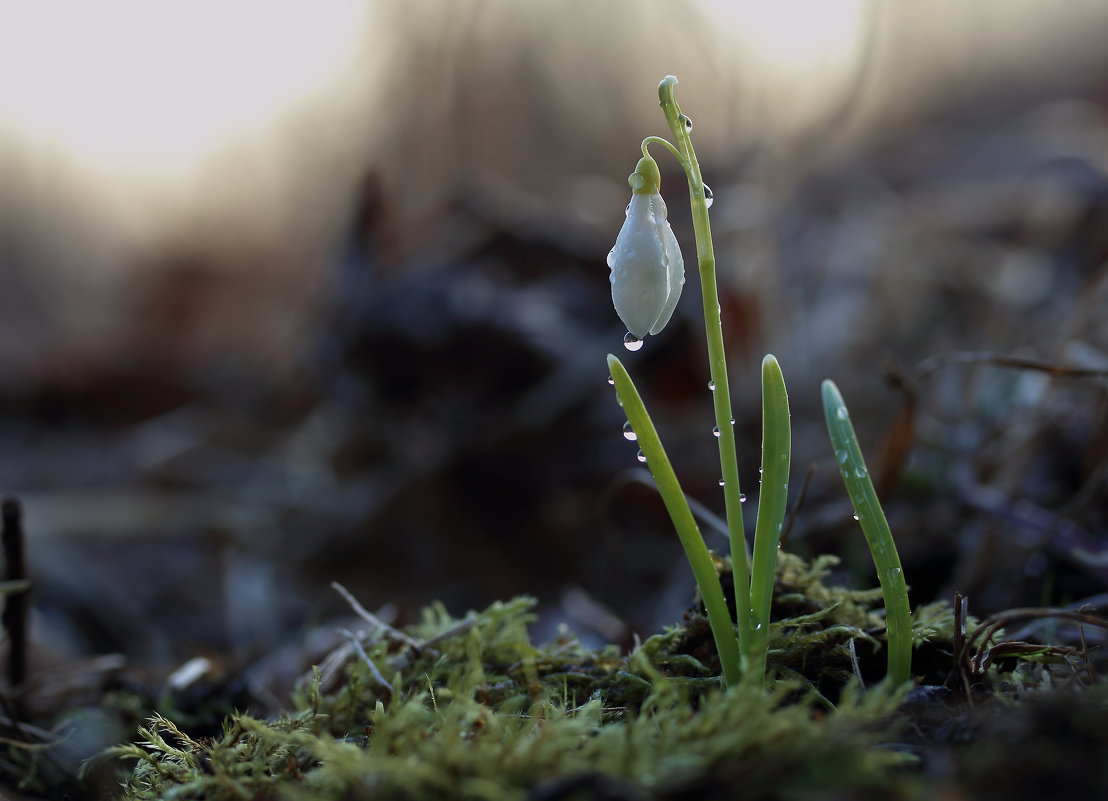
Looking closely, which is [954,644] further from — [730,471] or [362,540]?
[362,540]

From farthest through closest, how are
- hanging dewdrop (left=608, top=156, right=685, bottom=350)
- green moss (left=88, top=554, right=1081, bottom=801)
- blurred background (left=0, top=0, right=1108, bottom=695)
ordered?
blurred background (left=0, top=0, right=1108, bottom=695), hanging dewdrop (left=608, top=156, right=685, bottom=350), green moss (left=88, top=554, right=1081, bottom=801)

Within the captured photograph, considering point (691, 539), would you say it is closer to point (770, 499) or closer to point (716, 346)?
point (770, 499)

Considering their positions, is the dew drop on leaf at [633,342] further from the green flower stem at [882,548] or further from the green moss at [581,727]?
the green moss at [581,727]

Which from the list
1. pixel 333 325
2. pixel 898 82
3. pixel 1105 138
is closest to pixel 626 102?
pixel 898 82

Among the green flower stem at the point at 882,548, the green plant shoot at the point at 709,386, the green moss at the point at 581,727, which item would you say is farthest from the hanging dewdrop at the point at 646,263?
the green moss at the point at 581,727

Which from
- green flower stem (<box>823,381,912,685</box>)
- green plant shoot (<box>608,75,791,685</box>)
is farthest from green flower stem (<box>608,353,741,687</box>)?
green flower stem (<box>823,381,912,685</box>)

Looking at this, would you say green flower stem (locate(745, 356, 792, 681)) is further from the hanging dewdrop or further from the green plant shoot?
the hanging dewdrop

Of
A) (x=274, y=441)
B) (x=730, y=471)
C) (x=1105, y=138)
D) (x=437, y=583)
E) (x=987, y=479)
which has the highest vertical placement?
(x=1105, y=138)

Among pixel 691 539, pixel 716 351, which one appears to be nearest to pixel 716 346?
pixel 716 351
